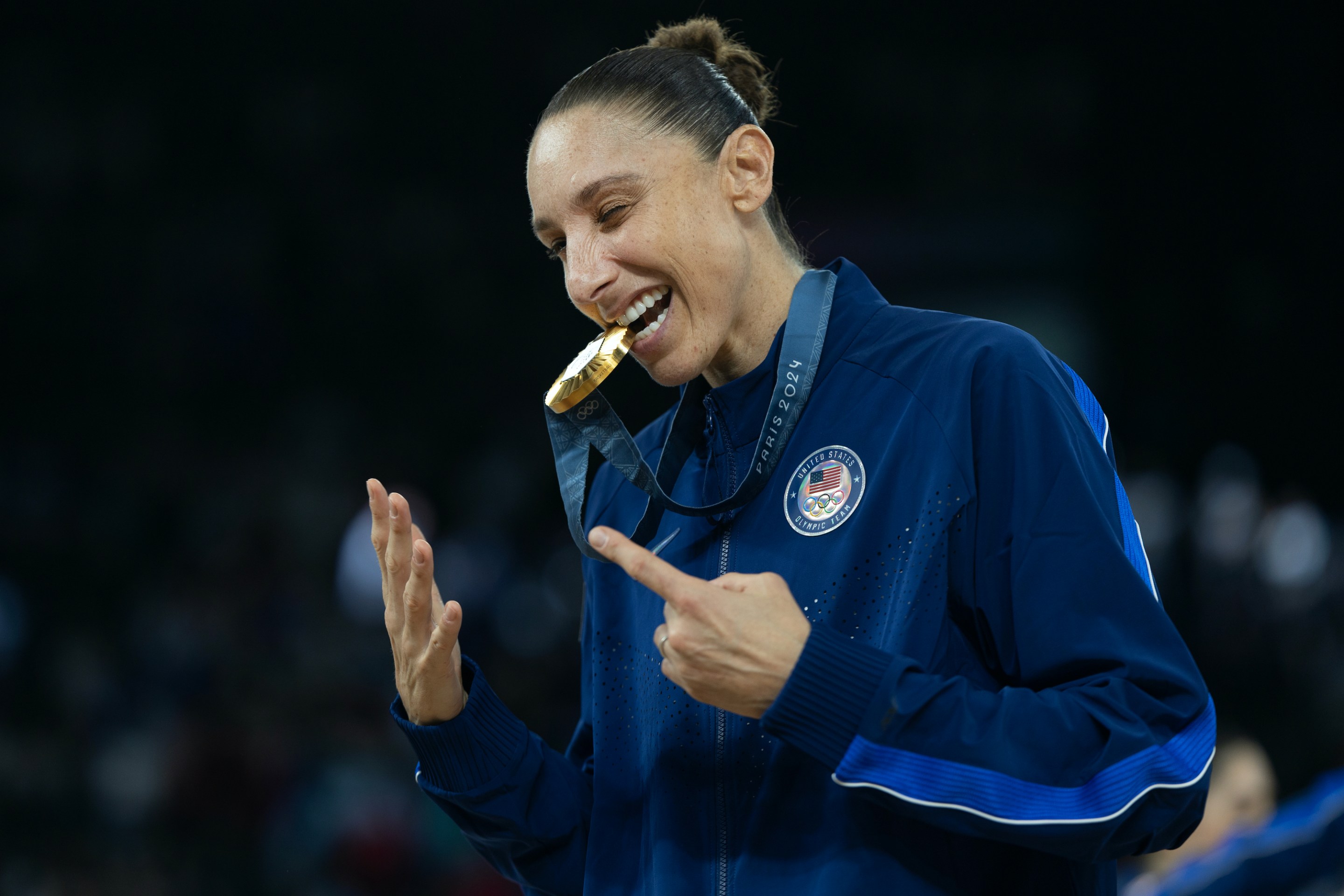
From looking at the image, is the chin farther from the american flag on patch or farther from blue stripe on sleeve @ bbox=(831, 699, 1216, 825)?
blue stripe on sleeve @ bbox=(831, 699, 1216, 825)

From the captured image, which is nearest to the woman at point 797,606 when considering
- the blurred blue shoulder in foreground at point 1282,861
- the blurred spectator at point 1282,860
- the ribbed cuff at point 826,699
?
the ribbed cuff at point 826,699

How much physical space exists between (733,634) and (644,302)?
53 cm

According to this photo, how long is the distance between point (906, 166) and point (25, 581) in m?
7.26

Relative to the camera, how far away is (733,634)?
1.23 meters

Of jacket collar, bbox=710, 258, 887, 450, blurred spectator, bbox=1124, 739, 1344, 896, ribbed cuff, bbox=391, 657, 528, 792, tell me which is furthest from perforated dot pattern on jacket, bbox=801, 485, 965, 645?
blurred spectator, bbox=1124, 739, 1344, 896

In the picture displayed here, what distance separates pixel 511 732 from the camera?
5.50ft

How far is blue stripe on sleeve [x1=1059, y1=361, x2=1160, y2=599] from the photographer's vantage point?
4.47 feet

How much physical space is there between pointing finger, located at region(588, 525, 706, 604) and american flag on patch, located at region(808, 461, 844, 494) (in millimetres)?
245

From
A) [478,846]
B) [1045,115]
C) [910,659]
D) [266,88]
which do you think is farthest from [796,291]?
[1045,115]

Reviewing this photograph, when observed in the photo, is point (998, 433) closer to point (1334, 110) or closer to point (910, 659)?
point (910, 659)

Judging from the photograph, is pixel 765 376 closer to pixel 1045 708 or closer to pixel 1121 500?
pixel 1121 500

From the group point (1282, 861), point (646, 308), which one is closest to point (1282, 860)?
point (1282, 861)

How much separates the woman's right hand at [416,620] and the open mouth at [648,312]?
354mm

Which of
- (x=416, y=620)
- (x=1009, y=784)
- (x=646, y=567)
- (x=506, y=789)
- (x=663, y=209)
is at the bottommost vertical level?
(x=506, y=789)
